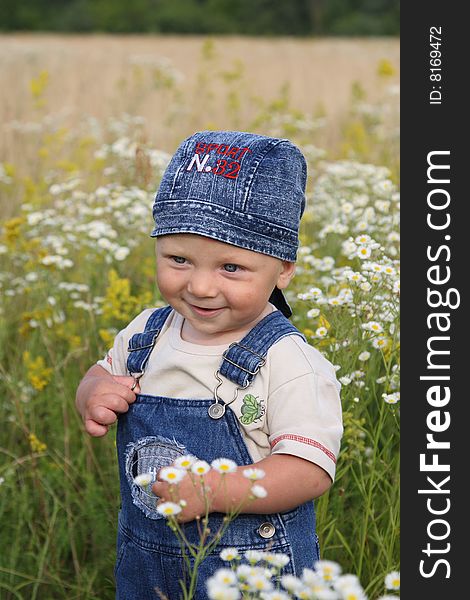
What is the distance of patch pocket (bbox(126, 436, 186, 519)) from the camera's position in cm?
192

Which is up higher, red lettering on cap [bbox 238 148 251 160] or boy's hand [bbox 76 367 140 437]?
red lettering on cap [bbox 238 148 251 160]

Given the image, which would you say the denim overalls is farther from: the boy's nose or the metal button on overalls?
the boy's nose

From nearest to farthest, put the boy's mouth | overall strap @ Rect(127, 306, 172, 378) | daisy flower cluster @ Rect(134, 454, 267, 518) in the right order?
daisy flower cluster @ Rect(134, 454, 267, 518), the boy's mouth, overall strap @ Rect(127, 306, 172, 378)

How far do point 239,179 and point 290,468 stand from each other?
613 millimetres

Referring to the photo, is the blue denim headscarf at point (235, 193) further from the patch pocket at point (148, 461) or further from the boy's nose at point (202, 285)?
the patch pocket at point (148, 461)

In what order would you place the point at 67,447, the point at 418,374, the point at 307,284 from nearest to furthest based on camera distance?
the point at 418,374
the point at 67,447
the point at 307,284

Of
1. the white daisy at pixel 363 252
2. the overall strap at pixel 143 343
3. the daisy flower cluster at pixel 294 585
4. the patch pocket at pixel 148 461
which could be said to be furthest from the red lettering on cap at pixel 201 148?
the daisy flower cluster at pixel 294 585

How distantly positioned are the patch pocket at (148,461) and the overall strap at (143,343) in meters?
0.17

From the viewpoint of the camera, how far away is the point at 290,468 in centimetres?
178

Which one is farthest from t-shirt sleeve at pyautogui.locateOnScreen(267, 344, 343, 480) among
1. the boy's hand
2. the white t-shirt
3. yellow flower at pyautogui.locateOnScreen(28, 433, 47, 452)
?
yellow flower at pyautogui.locateOnScreen(28, 433, 47, 452)

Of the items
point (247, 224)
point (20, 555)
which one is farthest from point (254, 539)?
point (20, 555)

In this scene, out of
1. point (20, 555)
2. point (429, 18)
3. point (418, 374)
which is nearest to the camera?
point (418, 374)

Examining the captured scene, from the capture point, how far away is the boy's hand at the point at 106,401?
199 centimetres

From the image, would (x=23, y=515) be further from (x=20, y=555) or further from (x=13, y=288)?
(x=13, y=288)
